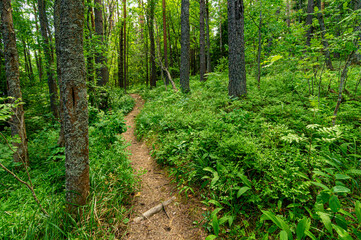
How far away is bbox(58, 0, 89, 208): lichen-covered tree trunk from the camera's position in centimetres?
222

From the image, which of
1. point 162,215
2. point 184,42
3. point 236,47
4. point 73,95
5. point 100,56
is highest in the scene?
point 184,42

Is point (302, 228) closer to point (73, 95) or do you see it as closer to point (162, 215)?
point (162, 215)

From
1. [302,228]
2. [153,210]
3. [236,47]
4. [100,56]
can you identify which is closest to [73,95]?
[153,210]

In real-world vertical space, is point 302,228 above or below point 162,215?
above

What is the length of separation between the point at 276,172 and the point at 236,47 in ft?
16.0

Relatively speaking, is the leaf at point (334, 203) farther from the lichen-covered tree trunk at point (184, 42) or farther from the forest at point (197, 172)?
the lichen-covered tree trunk at point (184, 42)

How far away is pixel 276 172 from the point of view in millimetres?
2771

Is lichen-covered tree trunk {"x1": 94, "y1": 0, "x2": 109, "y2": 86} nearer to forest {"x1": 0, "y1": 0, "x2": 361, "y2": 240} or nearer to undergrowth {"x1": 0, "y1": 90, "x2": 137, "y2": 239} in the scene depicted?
forest {"x1": 0, "y1": 0, "x2": 361, "y2": 240}

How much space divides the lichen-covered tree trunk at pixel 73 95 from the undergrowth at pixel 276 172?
1.96 metres

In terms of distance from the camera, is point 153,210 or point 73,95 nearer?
point 73,95

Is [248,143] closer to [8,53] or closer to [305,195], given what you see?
[305,195]

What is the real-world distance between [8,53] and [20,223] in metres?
4.35

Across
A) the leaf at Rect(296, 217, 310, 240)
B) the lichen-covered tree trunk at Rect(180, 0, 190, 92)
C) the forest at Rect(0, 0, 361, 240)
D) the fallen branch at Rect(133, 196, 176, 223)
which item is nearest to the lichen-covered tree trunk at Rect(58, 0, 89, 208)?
the forest at Rect(0, 0, 361, 240)

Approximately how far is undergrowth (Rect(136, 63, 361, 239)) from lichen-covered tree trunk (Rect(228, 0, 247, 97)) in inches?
51.3
